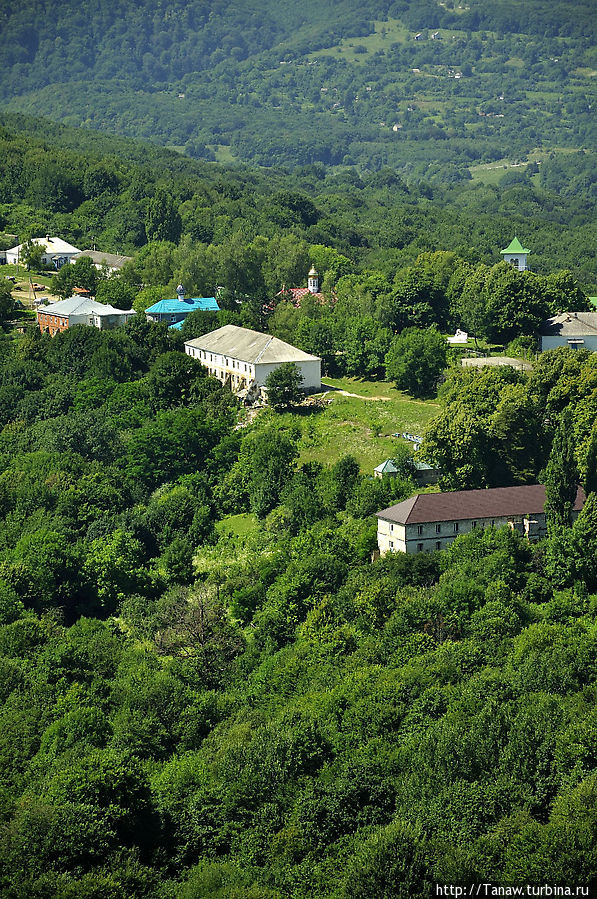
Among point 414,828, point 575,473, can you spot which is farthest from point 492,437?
point 414,828

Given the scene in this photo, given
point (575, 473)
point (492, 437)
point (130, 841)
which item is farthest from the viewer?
point (492, 437)

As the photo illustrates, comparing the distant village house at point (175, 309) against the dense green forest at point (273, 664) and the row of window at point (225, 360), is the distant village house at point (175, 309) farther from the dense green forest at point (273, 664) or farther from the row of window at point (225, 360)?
the dense green forest at point (273, 664)

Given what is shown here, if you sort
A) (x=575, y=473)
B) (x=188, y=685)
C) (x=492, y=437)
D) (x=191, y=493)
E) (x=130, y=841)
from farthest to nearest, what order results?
(x=191, y=493) < (x=492, y=437) < (x=575, y=473) < (x=188, y=685) < (x=130, y=841)

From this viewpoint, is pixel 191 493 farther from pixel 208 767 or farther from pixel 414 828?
pixel 414 828

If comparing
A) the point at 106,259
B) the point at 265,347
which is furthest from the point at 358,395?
the point at 106,259

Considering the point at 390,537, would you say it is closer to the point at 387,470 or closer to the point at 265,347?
the point at 387,470

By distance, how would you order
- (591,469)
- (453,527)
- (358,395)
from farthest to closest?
(358,395) < (453,527) < (591,469)

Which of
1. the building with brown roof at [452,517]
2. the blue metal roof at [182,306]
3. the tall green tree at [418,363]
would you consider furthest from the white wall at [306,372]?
the building with brown roof at [452,517]
